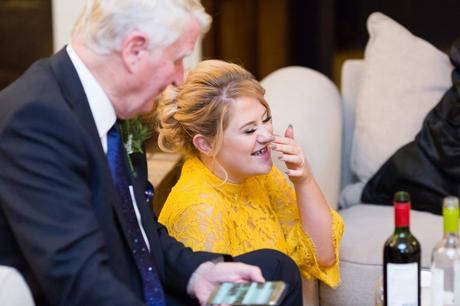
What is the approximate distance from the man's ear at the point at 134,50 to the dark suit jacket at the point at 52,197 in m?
0.13

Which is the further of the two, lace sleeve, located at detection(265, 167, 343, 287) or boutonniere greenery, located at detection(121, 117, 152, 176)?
lace sleeve, located at detection(265, 167, 343, 287)

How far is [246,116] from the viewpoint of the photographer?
237 centimetres

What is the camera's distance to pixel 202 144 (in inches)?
95.2

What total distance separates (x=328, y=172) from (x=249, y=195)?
1.68 feet

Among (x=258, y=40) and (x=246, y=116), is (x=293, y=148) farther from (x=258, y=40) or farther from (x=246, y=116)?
(x=258, y=40)

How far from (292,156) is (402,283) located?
0.52m

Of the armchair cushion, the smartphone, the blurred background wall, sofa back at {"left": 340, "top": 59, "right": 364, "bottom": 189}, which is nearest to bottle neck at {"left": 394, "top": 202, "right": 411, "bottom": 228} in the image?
the smartphone

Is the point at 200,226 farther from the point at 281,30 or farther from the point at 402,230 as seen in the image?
the point at 281,30

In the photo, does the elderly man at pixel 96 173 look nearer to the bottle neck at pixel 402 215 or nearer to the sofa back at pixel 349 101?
the bottle neck at pixel 402 215

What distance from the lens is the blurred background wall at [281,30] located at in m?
4.26

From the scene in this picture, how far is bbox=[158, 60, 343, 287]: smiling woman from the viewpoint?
7.66ft

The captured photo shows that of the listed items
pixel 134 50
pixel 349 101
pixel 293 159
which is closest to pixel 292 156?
pixel 293 159

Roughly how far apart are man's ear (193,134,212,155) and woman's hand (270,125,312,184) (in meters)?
0.17

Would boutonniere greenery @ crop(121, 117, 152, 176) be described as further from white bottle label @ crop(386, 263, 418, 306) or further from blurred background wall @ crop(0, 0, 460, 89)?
blurred background wall @ crop(0, 0, 460, 89)
